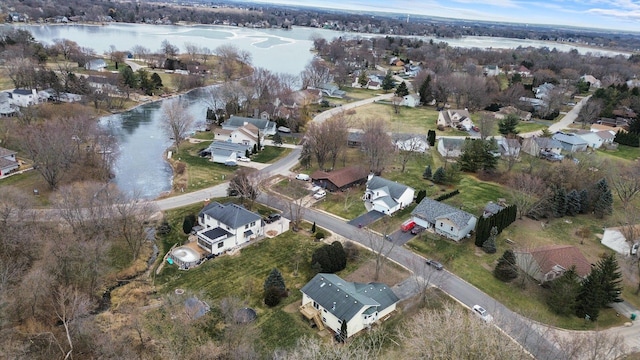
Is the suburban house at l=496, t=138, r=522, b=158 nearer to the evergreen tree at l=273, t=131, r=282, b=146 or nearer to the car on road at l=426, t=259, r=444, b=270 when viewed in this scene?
the car on road at l=426, t=259, r=444, b=270

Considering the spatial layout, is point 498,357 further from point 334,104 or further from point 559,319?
point 334,104

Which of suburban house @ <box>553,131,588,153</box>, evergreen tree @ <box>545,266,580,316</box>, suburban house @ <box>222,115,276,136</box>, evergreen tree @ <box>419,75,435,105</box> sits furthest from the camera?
evergreen tree @ <box>419,75,435,105</box>

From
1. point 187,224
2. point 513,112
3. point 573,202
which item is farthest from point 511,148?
point 187,224

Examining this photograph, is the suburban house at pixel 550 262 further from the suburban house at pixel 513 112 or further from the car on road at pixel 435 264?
the suburban house at pixel 513 112

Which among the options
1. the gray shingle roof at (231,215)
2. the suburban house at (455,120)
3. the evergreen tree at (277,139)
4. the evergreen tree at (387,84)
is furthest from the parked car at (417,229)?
the evergreen tree at (387,84)

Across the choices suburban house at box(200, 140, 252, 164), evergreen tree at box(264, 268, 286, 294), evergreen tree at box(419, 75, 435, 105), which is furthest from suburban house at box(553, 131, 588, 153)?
evergreen tree at box(264, 268, 286, 294)

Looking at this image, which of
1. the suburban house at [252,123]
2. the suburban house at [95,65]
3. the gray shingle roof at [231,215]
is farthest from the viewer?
the suburban house at [95,65]

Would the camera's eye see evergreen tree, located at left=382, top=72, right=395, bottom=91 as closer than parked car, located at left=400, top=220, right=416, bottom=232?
No
